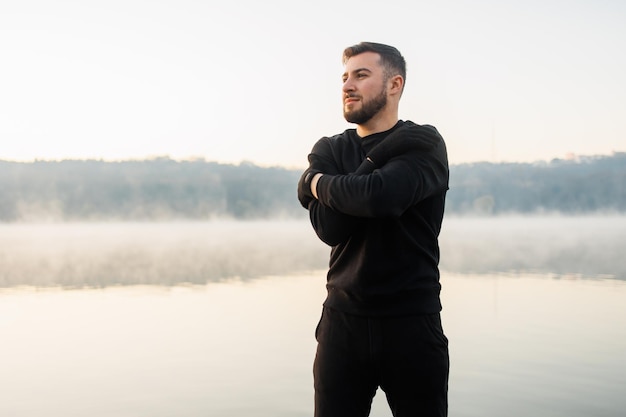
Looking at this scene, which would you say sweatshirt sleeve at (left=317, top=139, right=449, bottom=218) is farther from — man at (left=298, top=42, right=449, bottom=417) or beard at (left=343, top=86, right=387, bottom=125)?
beard at (left=343, top=86, right=387, bottom=125)

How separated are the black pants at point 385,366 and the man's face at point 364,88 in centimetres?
56

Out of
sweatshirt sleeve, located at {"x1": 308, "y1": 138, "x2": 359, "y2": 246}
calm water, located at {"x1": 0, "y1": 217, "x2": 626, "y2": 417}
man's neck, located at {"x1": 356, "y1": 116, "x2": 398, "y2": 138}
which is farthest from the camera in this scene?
calm water, located at {"x1": 0, "y1": 217, "x2": 626, "y2": 417}

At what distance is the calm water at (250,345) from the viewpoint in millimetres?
4422

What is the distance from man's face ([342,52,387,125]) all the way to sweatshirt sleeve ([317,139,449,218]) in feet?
0.59

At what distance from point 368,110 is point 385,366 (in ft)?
2.29

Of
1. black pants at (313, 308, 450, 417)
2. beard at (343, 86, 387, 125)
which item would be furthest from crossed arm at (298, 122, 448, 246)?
black pants at (313, 308, 450, 417)

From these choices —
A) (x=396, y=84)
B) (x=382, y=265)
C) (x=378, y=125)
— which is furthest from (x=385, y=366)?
(x=396, y=84)

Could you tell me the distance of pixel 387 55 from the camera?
2143 millimetres

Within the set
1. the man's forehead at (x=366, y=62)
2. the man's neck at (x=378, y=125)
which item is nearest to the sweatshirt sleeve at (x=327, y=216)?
the man's neck at (x=378, y=125)

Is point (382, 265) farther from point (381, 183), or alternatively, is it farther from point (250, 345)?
point (250, 345)

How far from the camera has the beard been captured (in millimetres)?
2125

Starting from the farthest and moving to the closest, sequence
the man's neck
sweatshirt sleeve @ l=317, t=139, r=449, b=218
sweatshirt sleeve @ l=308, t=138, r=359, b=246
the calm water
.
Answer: the calm water < the man's neck < sweatshirt sleeve @ l=308, t=138, r=359, b=246 < sweatshirt sleeve @ l=317, t=139, r=449, b=218

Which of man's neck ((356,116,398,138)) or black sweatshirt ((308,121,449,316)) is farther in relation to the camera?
man's neck ((356,116,398,138))

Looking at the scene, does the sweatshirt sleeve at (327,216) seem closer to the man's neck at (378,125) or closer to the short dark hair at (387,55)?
the man's neck at (378,125)
